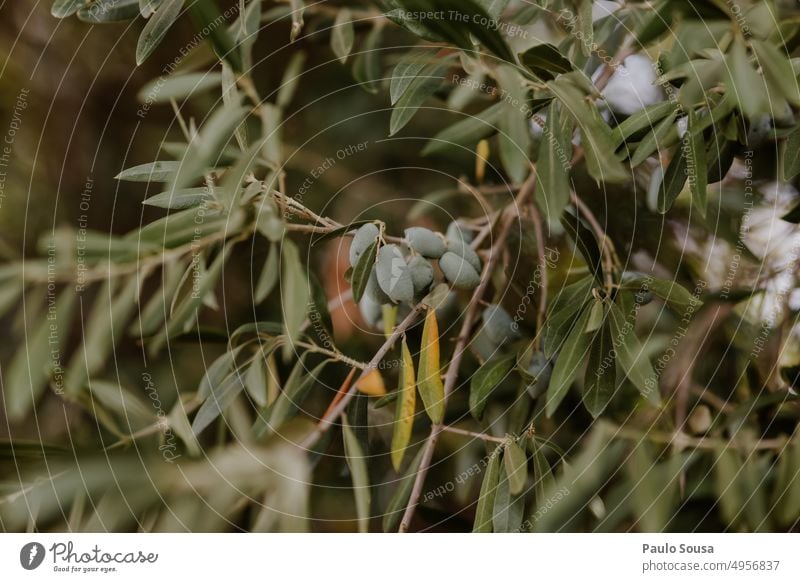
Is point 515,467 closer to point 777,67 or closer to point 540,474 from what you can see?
point 540,474

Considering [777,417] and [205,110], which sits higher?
[205,110]

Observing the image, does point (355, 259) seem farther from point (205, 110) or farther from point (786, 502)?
point (786, 502)

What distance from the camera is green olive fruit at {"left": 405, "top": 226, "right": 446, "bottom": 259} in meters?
0.44

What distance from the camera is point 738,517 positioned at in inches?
19.9

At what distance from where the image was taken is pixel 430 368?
46cm

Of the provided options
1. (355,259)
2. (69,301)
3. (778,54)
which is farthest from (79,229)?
(778,54)

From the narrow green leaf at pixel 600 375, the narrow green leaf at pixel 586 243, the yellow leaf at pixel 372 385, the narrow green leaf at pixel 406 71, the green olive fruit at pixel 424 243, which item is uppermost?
the narrow green leaf at pixel 406 71

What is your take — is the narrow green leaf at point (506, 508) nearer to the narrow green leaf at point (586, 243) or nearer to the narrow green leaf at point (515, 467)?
the narrow green leaf at point (515, 467)

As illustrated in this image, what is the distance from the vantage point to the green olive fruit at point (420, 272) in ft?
1.39

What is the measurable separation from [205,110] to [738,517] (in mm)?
485

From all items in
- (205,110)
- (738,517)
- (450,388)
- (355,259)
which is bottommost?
(738,517)
